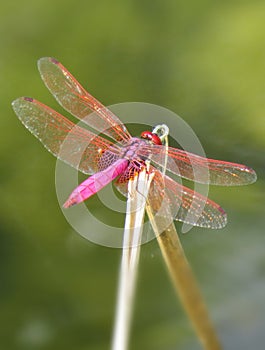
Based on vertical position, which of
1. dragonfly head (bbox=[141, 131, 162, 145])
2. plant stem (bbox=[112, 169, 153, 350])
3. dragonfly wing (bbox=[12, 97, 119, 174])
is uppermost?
dragonfly head (bbox=[141, 131, 162, 145])

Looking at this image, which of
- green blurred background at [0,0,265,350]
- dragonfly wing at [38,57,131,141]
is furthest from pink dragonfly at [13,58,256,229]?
green blurred background at [0,0,265,350]

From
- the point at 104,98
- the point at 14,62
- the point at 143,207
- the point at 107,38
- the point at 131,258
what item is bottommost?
the point at 131,258

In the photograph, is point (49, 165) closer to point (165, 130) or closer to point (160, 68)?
point (165, 130)

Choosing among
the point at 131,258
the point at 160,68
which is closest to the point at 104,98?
→ the point at 160,68

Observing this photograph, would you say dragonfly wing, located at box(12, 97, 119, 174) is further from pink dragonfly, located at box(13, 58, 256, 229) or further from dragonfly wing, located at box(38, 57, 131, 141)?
dragonfly wing, located at box(38, 57, 131, 141)

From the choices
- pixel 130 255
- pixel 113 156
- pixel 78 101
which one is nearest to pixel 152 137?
pixel 113 156

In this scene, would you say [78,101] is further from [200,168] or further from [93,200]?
[200,168]
